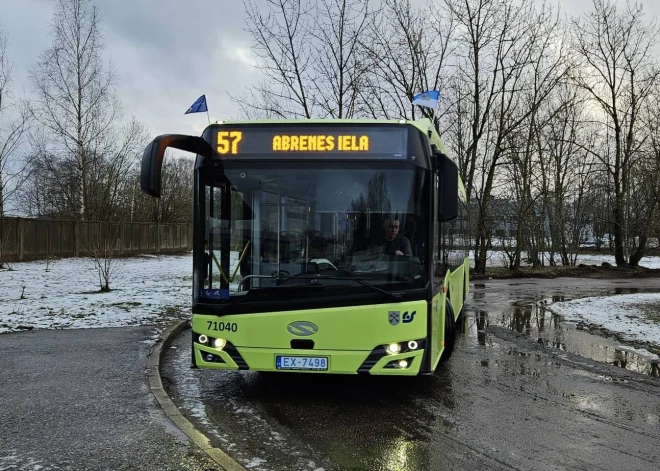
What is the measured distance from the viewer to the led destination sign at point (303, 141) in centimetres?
563

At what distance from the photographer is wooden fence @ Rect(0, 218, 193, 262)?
2530cm

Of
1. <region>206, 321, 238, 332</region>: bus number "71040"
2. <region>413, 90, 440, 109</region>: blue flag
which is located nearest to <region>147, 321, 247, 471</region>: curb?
<region>206, 321, 238, 332</region>: bus number "71040"

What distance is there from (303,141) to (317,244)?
110cm

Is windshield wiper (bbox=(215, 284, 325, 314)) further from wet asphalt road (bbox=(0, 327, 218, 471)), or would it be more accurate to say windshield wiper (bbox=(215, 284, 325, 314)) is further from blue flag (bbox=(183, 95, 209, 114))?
blue flag (bbox=(183, 95, 209, 114))

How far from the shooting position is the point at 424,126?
6387 millimetres

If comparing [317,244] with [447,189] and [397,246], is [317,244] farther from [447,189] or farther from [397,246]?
[447,189]

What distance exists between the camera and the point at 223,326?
5.60 m

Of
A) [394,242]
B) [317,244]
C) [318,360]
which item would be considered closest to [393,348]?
[318,360]

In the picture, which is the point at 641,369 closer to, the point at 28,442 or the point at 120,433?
the point at 120,433

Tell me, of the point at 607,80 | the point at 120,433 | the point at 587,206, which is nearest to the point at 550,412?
the point at 120,433

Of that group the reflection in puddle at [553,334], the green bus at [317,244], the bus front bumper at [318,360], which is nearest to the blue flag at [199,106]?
the green bus at [317,244]

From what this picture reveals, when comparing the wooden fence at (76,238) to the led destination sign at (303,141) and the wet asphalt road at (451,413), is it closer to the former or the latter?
the wet asphalt road at (451,413)

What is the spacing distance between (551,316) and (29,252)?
79.1 ft

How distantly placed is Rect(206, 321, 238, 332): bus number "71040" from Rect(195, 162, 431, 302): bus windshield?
29 cm
